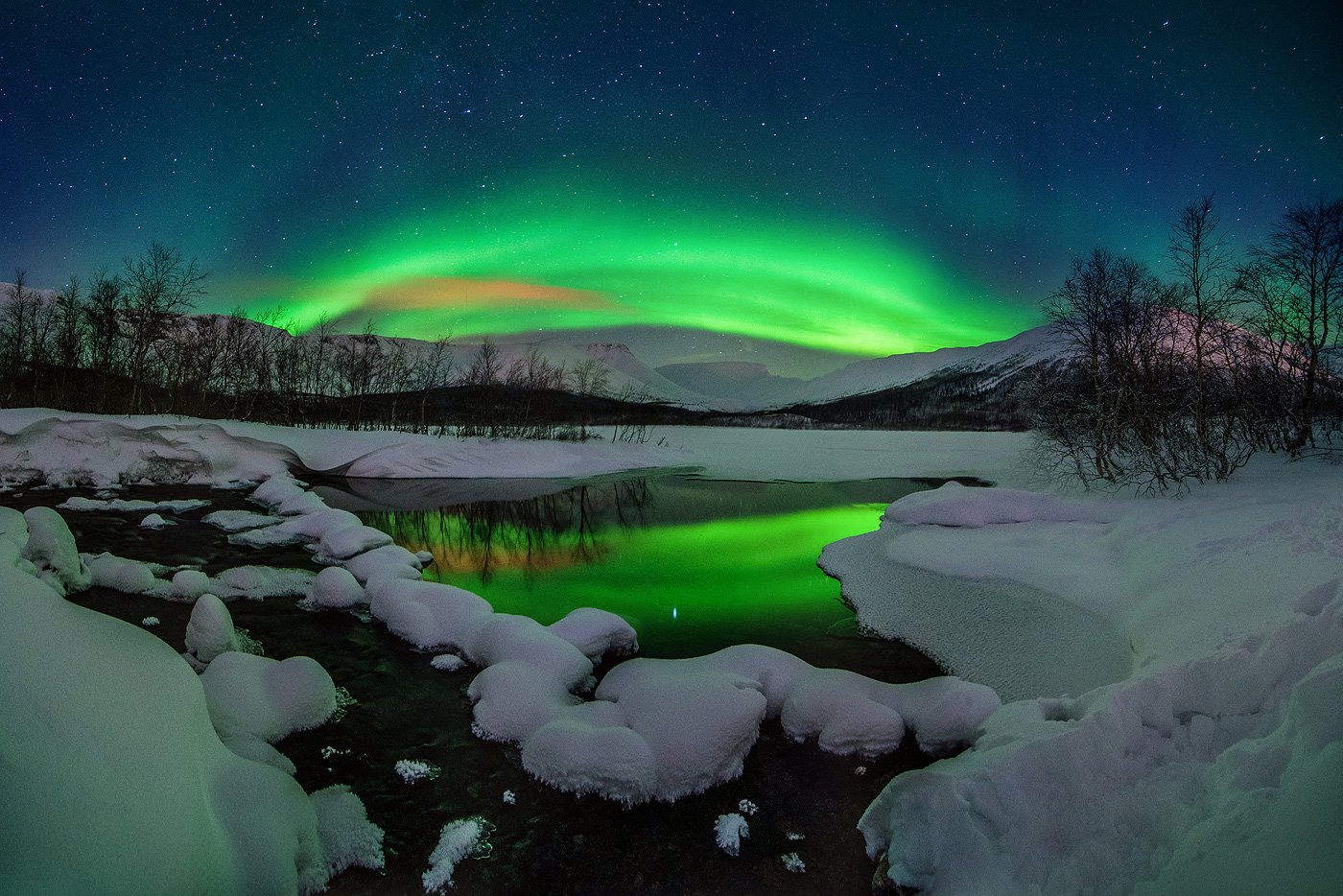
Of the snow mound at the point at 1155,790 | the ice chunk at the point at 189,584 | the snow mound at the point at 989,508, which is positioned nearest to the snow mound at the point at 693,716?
the snow mound at the point at 1155,790

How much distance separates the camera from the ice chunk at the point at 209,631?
5141 millimetres

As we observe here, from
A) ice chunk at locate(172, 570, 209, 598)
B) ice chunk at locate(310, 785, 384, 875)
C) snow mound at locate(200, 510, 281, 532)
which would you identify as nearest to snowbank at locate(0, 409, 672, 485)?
snow mound at locate(200, 510, 281, 532)

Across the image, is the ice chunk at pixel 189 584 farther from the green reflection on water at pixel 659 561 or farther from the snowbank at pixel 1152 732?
the snowbank at pixel 1152 732

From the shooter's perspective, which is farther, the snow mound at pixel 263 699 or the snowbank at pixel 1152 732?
the snow mound at pixel 263 699

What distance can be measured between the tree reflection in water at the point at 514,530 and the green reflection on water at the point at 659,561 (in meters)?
0.04

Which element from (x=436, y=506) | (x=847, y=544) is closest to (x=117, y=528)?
(x=436, y=506)

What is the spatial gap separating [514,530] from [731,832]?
10.9 meters

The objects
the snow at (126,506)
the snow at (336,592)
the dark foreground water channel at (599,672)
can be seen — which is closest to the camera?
the dark foreground water channel at (599,672)

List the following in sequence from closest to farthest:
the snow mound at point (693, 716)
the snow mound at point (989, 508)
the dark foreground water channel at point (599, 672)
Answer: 1. the dark foreground water channel at point (599, 672)
2. the snow mound at point (693, 716)
3. the snow mound at point (989, 508)

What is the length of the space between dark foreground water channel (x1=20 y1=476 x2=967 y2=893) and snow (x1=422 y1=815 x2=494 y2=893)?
0.21 ft

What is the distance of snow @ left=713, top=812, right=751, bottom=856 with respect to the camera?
3.18 meters

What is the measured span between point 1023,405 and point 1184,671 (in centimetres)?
1811

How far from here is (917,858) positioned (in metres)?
2.84

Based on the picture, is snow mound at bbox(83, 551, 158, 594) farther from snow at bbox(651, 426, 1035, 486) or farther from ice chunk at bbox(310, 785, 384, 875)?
snow at bbox(651, 426, 1035, 486)
